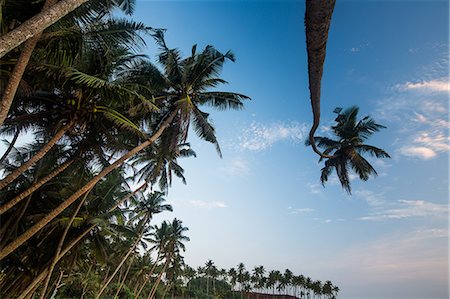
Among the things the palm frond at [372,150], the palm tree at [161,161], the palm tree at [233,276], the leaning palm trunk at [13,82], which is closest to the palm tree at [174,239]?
the palm tree at [161,161]

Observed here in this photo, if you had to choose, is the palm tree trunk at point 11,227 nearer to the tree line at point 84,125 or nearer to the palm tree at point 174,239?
the tree line at point 84,125

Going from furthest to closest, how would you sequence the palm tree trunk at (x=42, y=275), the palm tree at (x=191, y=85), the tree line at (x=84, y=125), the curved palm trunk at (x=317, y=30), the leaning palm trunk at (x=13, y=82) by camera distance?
the palm tree at (x=191, y=85) < the palm tree trunk at (x=42, y=275) < the tree line at (x=84, y=125) < the leaning palm trunk at (x=13, y=82) < the curved palm trunk at (x=317, y=30)

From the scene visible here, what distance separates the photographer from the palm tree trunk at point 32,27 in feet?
13.2

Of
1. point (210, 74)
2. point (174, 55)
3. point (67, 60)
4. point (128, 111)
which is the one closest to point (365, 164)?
point (210, 74)

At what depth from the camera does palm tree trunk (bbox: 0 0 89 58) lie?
13.2 feet

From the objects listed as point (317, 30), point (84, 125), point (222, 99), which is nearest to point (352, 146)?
point (222, 99)

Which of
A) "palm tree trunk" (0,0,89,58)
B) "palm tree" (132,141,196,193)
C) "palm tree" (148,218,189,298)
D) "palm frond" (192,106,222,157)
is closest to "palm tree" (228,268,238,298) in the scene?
"palm tree" (148,218,189,298)

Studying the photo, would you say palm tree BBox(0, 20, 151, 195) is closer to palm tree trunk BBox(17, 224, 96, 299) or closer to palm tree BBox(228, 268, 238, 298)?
palm tree trunk BBox(17, 224, 96, 299)

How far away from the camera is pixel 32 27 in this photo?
168 inches

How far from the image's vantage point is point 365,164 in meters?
21.8

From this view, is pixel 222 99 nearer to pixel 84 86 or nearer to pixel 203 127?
pixel 203 127

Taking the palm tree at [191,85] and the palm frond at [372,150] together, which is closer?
the palm tree at [191,85]

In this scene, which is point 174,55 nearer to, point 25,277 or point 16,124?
point 16,124

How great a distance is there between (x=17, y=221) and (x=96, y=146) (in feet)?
17.4
